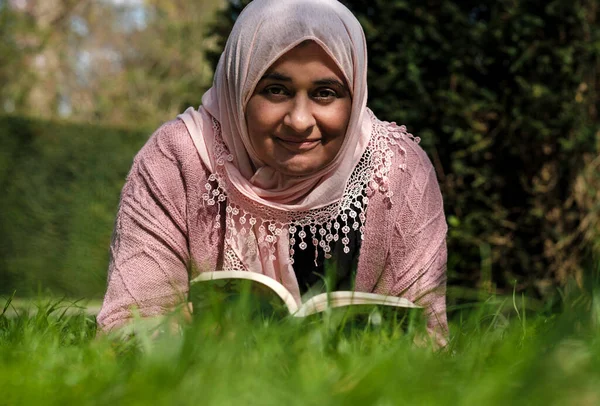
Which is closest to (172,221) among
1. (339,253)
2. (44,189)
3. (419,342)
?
(339,253)

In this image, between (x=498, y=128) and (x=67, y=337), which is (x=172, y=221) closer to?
(x=67, y=337)

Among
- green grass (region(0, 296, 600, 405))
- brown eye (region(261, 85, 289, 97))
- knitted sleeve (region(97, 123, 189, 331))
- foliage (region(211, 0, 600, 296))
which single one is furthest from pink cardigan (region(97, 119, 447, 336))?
foliage (region(211, 0, 600, 296))

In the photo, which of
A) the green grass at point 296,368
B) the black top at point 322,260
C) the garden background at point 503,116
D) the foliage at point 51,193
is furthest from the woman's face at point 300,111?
the foliage at point 51,193

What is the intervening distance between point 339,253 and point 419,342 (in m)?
1.06

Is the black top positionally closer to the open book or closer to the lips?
the lips

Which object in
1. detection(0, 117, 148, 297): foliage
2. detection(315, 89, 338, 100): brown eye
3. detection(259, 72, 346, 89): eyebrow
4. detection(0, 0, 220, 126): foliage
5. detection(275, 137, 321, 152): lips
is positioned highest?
detection(0, 0, 220, 126): foliage

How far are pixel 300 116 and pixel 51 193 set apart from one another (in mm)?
6334

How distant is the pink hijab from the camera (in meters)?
2.90

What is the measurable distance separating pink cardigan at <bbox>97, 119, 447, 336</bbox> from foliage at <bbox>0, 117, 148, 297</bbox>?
17.3 feet

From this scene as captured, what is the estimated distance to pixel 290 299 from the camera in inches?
95.7

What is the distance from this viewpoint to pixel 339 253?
310cm

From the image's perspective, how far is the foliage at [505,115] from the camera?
15.6ft

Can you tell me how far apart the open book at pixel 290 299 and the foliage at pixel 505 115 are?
2476 mm

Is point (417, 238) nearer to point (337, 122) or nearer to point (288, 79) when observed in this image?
point (337, 122)
